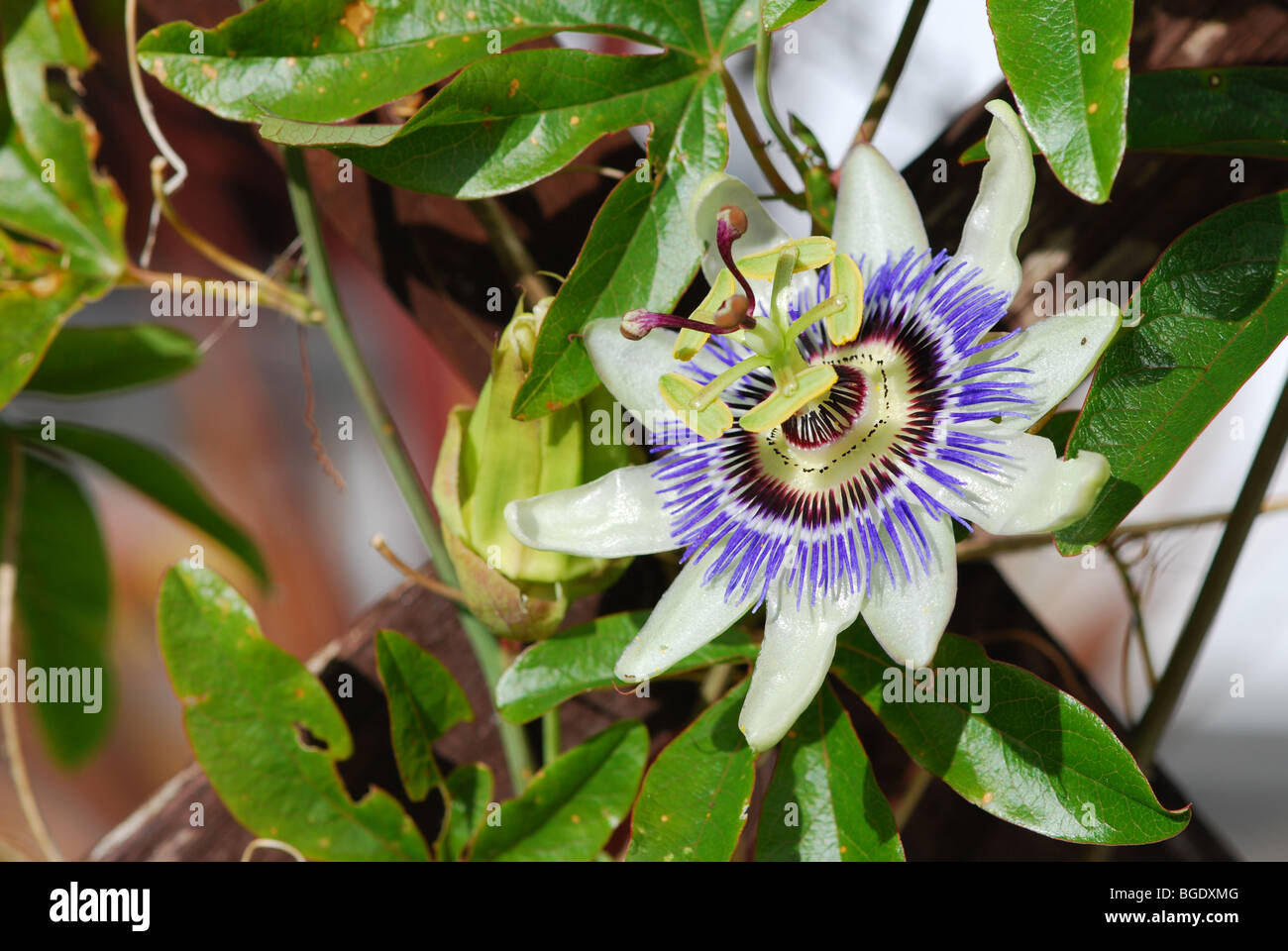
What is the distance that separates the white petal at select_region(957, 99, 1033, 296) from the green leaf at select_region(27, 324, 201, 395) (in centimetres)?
110

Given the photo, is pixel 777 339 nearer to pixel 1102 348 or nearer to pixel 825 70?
pixel 1102 348

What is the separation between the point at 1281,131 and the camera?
893 millimetres

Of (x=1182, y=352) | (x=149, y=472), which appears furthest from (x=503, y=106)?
(x=149, y=472)

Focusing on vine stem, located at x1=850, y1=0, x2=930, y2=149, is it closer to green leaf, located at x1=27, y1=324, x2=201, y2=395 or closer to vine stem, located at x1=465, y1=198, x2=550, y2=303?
vine stem, located at x1=465, y1=198, x2=550, y2=303

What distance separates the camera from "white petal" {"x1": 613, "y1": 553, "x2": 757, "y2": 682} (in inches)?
34.8

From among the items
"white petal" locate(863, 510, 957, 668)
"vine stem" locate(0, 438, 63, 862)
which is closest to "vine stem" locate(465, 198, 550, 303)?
"white petal" locate(863, 510, 957, 668)

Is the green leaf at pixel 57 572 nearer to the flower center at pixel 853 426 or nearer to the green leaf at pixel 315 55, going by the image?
the green leaf at pixel 315 55

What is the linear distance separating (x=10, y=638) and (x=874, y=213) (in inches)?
52.0

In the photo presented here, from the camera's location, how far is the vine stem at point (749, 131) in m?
0.98

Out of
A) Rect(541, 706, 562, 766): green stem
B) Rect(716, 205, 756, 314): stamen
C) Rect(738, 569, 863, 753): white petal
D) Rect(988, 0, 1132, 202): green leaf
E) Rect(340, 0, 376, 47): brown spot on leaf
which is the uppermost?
Rect(340, 0, 376, 47): brown spot on leaf

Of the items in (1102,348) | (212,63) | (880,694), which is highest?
(212,63)

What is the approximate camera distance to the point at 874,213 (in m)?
0.91
